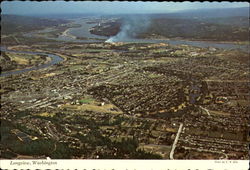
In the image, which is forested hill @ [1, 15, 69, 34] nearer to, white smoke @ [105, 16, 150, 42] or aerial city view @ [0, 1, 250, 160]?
aerial city view @ [0, 1, 250, 160]

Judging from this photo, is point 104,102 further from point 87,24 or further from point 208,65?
point 87,24

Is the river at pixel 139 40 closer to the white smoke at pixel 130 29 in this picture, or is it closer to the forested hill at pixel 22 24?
the white smoke at pixel 130 29

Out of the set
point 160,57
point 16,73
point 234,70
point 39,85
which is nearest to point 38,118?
point 39,85

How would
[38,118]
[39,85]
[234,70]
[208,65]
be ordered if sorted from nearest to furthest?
[38,118], [39,85], [234,70], [208,65]

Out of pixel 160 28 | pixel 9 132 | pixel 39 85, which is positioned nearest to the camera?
pixel 9 132

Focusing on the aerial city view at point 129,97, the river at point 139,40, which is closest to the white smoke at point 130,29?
the river at point 139,40

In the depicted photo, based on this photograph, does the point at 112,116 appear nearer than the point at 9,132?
No

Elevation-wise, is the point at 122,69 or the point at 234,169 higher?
the point at 234,169

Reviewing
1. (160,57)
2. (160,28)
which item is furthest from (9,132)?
(160,28)
